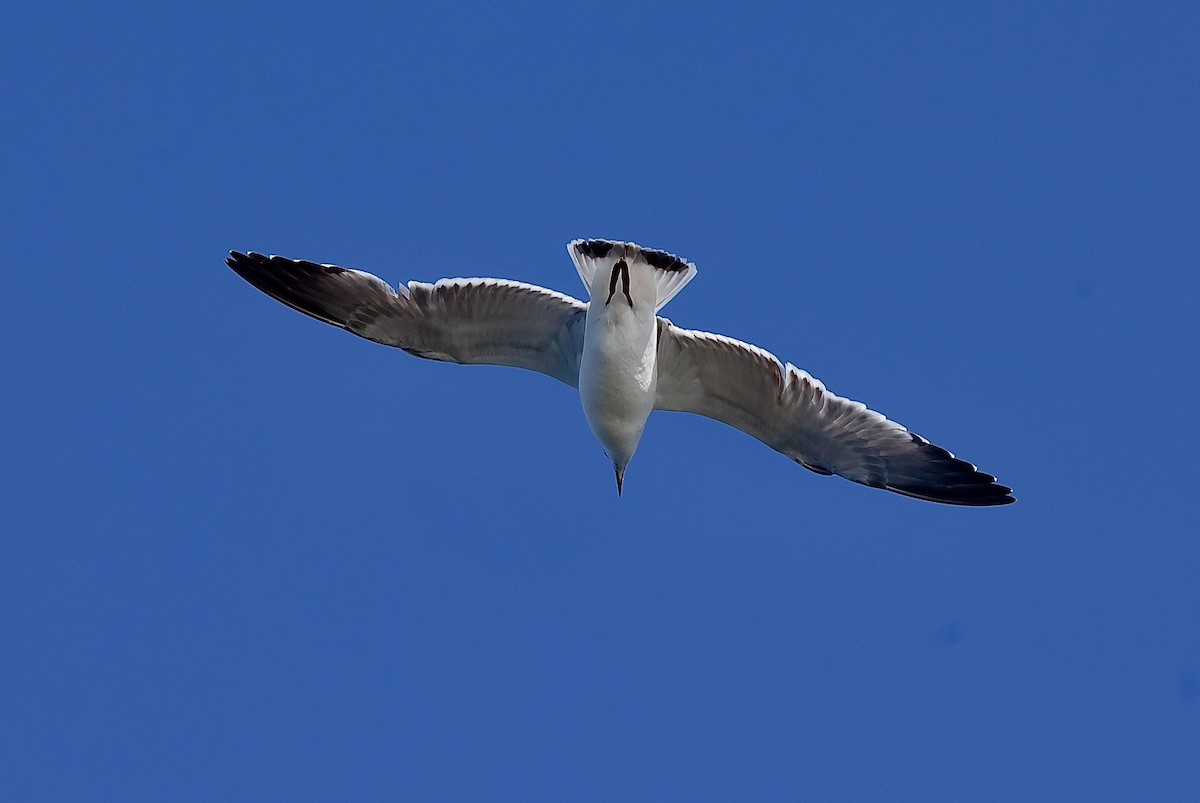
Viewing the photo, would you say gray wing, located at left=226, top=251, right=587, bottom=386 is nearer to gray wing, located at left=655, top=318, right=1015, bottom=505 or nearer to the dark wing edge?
the dark wing edge

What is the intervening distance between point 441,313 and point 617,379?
1.53m

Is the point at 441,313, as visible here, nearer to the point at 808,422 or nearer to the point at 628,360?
the point at 628,360

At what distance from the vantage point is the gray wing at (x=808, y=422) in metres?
12.2

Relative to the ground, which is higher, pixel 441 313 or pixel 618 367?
pixel 441 313

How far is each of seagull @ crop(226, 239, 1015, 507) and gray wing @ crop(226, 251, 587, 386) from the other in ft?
0.04

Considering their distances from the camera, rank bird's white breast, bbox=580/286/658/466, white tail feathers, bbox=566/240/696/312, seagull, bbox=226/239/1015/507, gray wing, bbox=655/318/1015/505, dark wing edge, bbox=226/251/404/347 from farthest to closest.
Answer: dark wing edge, bbox=226/251/404/347
gray wing, bbox=655/318/1015/505
seagull, bbox=226/239/1015/507
bird's white breast, bbox=580/286/658/466
white tail feathers, bbox=566/240/696/312

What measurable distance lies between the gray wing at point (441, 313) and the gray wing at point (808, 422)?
0.86 meters

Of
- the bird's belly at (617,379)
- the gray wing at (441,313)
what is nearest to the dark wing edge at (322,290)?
the gray wing at (441,313)

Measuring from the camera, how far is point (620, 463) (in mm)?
13133

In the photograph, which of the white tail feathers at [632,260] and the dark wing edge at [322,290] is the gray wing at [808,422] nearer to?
the white tail feathers at [632,260]

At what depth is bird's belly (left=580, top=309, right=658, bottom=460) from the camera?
38.4 feet

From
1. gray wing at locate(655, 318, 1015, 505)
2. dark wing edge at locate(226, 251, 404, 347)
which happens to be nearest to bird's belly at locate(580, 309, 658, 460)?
gray wing at locate(655, 318, 1015, 505)

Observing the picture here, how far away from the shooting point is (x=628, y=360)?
1180cm

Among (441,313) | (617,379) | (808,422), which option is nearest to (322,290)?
(441,313)
